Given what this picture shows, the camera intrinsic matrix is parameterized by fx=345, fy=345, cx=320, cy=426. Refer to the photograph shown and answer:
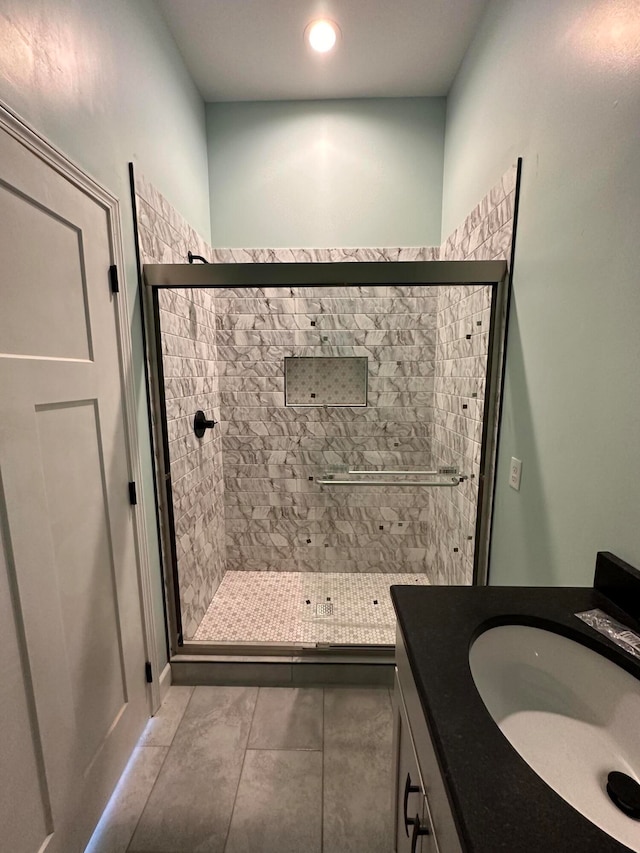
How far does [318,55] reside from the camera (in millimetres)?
1864

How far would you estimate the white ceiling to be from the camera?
63.2 inches

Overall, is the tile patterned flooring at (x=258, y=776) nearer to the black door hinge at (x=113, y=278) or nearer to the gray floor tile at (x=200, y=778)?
the gray floor tile at (x=200, y=778)

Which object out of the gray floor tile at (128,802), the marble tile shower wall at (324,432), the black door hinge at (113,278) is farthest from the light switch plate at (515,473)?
the gray floor tile at (128,802)

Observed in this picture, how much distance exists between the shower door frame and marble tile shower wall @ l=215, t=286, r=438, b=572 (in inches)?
32.2

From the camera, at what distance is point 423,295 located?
2.36 m

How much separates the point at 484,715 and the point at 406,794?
434mm

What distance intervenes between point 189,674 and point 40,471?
1.41 m

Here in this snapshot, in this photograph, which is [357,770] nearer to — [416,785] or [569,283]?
[416,785]

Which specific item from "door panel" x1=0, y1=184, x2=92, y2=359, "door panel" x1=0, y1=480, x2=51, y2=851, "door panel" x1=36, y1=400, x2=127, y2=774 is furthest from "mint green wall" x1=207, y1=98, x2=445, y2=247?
"door panel" x1=0, y1=480, x2=51, y2=851

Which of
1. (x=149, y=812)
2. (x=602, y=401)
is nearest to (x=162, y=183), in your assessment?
(x=602, y=401)

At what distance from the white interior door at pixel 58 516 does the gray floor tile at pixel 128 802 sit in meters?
0.06

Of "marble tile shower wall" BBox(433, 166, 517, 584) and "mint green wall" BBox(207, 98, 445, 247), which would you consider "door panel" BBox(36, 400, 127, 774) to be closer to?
"marble tile shower wall" BBox(433, 166, 517, 584)

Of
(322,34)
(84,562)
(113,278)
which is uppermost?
(322,34)

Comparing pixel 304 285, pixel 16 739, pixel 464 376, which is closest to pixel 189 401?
pixel 304 285
